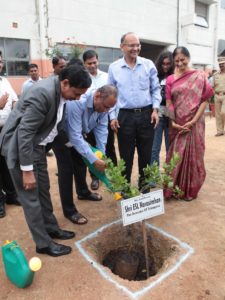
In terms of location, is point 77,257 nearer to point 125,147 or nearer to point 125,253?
point 125,253

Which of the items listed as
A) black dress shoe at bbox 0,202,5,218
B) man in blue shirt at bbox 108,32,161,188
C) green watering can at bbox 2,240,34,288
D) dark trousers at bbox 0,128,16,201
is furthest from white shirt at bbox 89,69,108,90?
green watering can at bbox 2,240,34,288

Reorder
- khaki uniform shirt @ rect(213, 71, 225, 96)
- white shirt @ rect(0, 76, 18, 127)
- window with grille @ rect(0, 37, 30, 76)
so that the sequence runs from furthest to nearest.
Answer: window with grille @ rect(0, 37, 30, 76) < khaki uniform shirt @ rect(213, 71, 225, 96) < white shirt @ rect(0, 76, 18, 127)

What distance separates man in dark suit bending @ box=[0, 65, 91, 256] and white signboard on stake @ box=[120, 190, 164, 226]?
27.0 inches

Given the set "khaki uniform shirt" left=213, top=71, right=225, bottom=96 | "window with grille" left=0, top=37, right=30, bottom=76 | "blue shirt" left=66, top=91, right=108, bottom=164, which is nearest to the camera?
"blue shirt" left=66, top=91, right=108, bottom=164

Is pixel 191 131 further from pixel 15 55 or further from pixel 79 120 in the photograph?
pixel 15 55

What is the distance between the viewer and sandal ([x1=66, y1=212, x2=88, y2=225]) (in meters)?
3.15

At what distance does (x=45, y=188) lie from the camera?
252 cm

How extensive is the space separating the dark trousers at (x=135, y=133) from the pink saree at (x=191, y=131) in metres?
0.39

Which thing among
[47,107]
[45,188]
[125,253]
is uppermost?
[47,107]

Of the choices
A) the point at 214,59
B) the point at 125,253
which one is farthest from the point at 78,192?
the point at 214,59

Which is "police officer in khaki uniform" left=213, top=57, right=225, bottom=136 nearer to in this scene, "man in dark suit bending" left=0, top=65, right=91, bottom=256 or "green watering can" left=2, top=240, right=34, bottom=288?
"man in dark suit bending" left=0, top=65, right=91, bottom=256

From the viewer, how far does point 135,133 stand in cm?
347

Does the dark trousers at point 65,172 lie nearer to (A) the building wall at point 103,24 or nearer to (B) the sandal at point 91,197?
(B) the sandal at point 91,197

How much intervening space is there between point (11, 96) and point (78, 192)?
1.42 m
